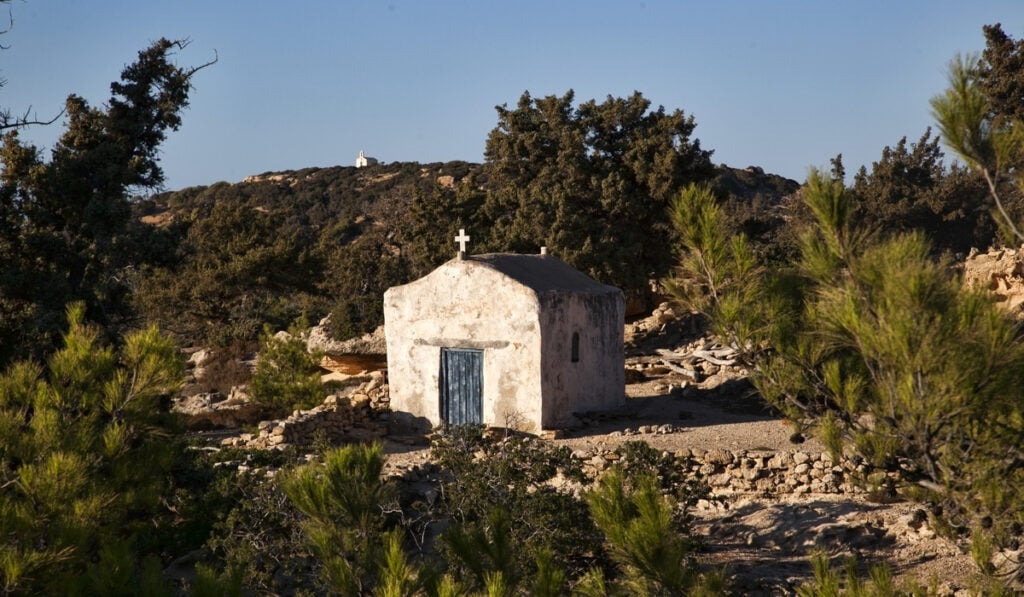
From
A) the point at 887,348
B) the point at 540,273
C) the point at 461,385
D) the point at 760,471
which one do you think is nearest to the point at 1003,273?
the point at 540,273

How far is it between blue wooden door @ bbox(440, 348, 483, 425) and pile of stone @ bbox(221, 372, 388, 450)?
1227 mm

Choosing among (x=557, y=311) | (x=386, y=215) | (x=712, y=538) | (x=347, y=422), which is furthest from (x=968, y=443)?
(x=386, y=215)

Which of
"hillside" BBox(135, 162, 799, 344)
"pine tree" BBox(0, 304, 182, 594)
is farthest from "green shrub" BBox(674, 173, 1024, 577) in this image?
"hillside" BBox(135, 162, 799, 344)

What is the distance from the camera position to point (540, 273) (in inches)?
753

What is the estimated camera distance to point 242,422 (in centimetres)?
2022

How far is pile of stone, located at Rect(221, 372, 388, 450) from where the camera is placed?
1717 cm

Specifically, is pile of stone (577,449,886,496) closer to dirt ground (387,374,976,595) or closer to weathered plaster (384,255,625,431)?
dirt ground (387,374,976,595)

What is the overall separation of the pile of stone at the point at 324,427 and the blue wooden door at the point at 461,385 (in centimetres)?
123

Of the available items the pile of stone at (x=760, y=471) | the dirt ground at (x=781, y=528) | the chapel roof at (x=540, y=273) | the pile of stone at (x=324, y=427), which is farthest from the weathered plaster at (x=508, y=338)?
the pile of stone at (x=760, y=471)

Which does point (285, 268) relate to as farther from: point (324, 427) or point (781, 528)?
point (781, 528)

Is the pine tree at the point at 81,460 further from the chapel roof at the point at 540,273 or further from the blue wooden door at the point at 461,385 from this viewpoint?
the chapel roof at the point at 540,273

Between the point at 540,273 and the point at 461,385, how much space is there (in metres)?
2.59

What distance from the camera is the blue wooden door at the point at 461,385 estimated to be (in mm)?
17953

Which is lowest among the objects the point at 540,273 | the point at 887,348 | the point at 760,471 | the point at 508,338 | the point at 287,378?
the point at 760,471
